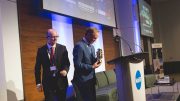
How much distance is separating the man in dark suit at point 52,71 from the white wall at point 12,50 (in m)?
0.64

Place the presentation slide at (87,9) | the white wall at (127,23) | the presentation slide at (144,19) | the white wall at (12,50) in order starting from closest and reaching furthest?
1. the white wall at (12,50)
2. the presentation slide at (87,9)
3. the white wall at (127,23)
4. the presentation slide at (144,19)

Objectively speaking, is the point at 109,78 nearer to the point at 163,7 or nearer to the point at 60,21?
the point at 60,21

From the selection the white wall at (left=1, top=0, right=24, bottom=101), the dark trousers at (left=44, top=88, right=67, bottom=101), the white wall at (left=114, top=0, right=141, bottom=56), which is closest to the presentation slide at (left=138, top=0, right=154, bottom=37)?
the white wall at (left=114, top=0, right=141, bottom=56)

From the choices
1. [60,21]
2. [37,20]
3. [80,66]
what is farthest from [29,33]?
[80,66]

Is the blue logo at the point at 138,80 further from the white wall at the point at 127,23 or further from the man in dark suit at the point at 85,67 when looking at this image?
the white wall at the point at 127,23

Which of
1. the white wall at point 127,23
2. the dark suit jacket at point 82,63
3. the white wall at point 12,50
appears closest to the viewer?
the dark suit jacket at point 82,63

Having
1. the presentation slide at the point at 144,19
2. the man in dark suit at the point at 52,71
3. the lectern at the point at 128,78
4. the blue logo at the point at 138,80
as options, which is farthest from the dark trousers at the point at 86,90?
the presentation slide at the point at 144,19

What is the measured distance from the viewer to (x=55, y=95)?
2707 mm

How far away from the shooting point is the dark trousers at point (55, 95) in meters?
2.67

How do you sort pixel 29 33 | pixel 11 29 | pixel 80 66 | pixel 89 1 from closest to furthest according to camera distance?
pixel 80 66 → pixel 11 29 → pixel 29 33 → pixel 89 1

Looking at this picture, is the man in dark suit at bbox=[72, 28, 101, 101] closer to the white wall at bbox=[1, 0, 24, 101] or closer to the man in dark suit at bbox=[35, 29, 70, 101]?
the man in dark suit at bbox=[35, 29, 70, 101]

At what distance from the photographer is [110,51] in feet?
21.7

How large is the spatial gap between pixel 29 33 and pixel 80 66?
1258mm

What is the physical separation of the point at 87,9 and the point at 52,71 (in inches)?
92.6
